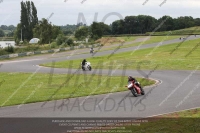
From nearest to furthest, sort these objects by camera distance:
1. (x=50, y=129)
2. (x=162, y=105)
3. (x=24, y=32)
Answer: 1. (x=50, y=129)
2. (x=162, y=105)
3. (x=24, y=32)

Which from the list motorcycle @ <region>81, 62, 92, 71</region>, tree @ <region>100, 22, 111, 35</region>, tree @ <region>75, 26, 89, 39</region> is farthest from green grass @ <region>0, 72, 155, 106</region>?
tree @ <region>100, 22, 111, 35</region>

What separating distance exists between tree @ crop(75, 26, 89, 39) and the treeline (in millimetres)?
34707

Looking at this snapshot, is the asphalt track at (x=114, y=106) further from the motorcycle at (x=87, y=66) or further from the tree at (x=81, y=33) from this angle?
the tree at (x=81, y=33)

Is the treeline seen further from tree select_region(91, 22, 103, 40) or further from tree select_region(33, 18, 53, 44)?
tree select_region(33, 18, 53, 44)

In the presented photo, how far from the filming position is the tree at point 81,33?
10418cm

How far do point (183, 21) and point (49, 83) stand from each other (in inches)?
5419

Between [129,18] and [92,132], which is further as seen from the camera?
[129,18]

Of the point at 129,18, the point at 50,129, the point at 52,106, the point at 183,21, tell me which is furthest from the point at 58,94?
the point at 183,21

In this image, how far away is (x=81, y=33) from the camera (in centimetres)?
10575

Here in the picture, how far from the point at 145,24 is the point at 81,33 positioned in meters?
51.6

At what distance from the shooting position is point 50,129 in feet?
41.2

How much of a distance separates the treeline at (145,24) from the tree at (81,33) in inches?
1366

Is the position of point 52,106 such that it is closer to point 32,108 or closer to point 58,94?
point 32,108

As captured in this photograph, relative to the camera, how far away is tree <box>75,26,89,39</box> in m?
104
